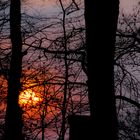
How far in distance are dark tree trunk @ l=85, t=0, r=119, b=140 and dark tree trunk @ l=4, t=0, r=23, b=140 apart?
768 cm

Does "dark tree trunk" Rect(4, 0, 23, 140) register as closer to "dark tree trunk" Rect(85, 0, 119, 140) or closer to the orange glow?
the orange glow

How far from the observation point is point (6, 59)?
1367 cm

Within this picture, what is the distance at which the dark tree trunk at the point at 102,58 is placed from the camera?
435cm

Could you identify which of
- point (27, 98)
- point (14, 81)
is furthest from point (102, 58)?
point (27, 98)

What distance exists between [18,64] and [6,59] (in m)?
1.35

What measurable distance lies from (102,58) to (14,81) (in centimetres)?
805

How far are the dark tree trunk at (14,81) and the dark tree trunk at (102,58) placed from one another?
7683mm

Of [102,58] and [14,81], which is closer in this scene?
[102,58]

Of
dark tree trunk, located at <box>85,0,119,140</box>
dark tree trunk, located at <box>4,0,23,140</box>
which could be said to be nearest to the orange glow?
dark tree trunk, located at <box>4,0,23,140</box>

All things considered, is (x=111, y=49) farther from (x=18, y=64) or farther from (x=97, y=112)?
(x=18, y=64)

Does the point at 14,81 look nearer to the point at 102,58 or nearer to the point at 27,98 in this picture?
the point at 27,98

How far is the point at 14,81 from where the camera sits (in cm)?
1220

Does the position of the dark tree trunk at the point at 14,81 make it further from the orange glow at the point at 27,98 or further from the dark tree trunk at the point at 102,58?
the dark tree trunk at the point at 102,58

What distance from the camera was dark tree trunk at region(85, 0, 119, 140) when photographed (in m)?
4.35
